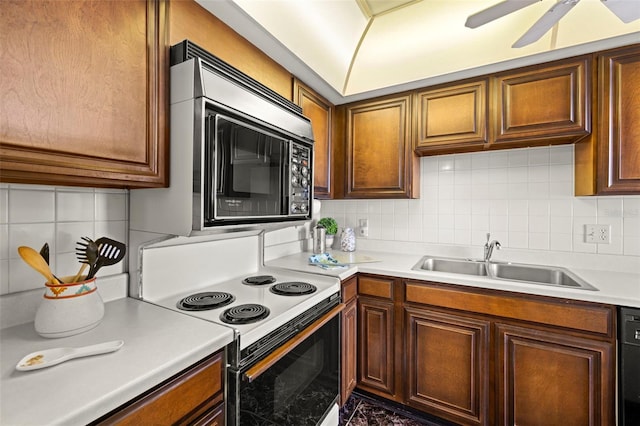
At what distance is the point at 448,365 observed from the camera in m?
1.60

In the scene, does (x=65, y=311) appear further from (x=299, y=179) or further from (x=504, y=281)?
(x=504, y=281)

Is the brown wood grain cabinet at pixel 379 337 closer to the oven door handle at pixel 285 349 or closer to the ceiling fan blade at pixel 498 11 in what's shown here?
the oven door handle at pixel 285 349

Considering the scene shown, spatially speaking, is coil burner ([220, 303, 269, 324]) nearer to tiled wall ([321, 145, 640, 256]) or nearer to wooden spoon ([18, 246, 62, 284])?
wooden spoon ([18, 246, 62, 284])

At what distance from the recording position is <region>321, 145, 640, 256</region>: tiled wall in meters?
1.73

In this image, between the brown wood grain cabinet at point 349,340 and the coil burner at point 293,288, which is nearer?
the coil burner at point 293,288

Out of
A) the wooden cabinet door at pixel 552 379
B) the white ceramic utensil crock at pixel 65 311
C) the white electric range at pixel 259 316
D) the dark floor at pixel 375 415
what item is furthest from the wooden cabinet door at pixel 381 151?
the white ceramic utensil crock at pixel 65 311

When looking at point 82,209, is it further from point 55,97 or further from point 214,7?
point 214,7

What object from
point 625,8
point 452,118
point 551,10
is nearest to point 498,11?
point 551,10

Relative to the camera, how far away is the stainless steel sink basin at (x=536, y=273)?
167cm

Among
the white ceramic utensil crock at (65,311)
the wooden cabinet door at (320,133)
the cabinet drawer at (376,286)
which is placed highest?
the wooden cabinet door at (320,133)

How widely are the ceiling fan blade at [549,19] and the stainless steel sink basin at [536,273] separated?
4.25 feet

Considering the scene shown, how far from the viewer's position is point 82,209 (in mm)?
1073

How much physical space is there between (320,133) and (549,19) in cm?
134

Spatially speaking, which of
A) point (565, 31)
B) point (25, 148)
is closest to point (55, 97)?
point (25, 148)
